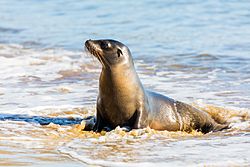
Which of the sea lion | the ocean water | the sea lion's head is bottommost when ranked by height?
the ocean water

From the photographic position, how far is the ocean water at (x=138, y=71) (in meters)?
5.81

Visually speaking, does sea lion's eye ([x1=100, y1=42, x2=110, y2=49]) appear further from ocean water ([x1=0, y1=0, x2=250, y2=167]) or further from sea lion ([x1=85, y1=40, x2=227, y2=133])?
ocean water ([x1=0, y1=0, x2=250, y2=167])

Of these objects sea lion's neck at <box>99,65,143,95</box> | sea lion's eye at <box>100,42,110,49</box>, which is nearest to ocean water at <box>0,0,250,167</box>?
sea lion's neck at <box>99,65,143,95</box>

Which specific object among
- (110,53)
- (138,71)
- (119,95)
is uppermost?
(110,53)

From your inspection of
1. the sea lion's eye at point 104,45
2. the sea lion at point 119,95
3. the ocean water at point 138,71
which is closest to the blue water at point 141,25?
the ocean water at point 138,71

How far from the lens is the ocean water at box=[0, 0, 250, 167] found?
581cm

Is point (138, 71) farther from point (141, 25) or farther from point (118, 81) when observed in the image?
point (141, 25)

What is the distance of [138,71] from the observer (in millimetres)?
11016

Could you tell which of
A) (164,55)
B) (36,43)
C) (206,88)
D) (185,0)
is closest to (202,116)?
(206,88)

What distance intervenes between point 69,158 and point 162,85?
161 inches

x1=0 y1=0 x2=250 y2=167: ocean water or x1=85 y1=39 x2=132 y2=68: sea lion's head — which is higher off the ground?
Result: x1=85 y1=39 x2=132 y2=68: sea lion's head

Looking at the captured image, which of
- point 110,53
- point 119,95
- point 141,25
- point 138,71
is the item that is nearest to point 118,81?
point 119,95

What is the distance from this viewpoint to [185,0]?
66.2 ft

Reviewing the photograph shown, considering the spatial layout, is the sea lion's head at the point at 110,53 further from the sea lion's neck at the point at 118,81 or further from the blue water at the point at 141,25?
the blue water at the point at 141,25
